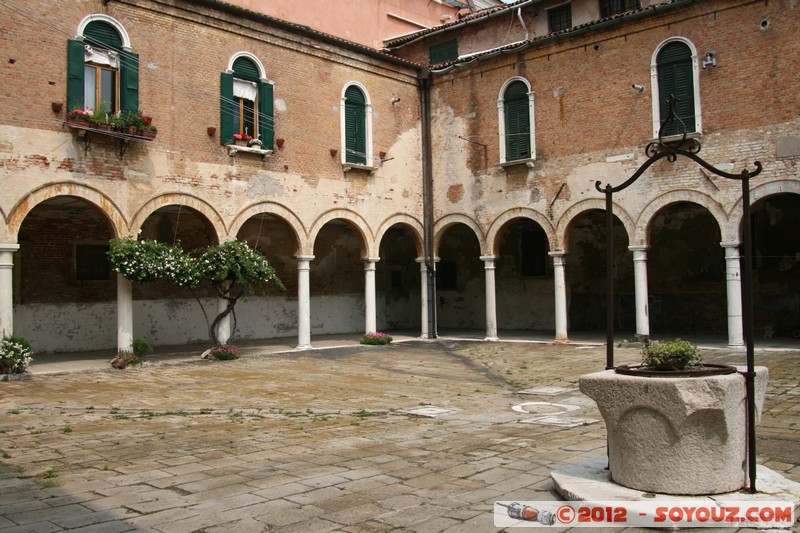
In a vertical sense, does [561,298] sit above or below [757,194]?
below

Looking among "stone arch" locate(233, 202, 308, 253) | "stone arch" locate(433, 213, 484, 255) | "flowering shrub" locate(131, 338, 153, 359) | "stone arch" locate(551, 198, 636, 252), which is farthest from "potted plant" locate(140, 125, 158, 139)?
"stone arch" locate(551, 198, 636, 252)

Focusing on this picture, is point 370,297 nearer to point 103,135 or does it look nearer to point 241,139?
point 241,139

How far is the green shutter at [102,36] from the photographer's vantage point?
1435 cm

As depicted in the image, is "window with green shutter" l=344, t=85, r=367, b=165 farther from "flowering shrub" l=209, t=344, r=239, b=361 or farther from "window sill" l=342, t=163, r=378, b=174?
"flowering shrub" l=209, t=344, r=239, b=361

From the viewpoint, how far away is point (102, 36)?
574 inches

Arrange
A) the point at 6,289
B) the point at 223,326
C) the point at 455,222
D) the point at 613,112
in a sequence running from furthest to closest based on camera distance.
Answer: the point at 455,222, the point at 613,112, the point at 223,326, the point at 6,289

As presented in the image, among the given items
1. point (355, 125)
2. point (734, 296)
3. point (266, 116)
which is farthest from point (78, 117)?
point (734, 296)

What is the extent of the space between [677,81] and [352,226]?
9305 millimetres

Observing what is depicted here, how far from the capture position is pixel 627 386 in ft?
16.5

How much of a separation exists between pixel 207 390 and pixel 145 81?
7.51m

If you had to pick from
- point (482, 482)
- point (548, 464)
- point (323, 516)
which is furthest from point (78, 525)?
point (548, 464)

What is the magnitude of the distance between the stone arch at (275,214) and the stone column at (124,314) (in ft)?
8.74

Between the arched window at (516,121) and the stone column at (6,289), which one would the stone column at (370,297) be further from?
the stone column at (6,289)

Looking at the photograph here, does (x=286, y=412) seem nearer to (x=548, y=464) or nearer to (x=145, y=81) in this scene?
(x=548, y=464)
